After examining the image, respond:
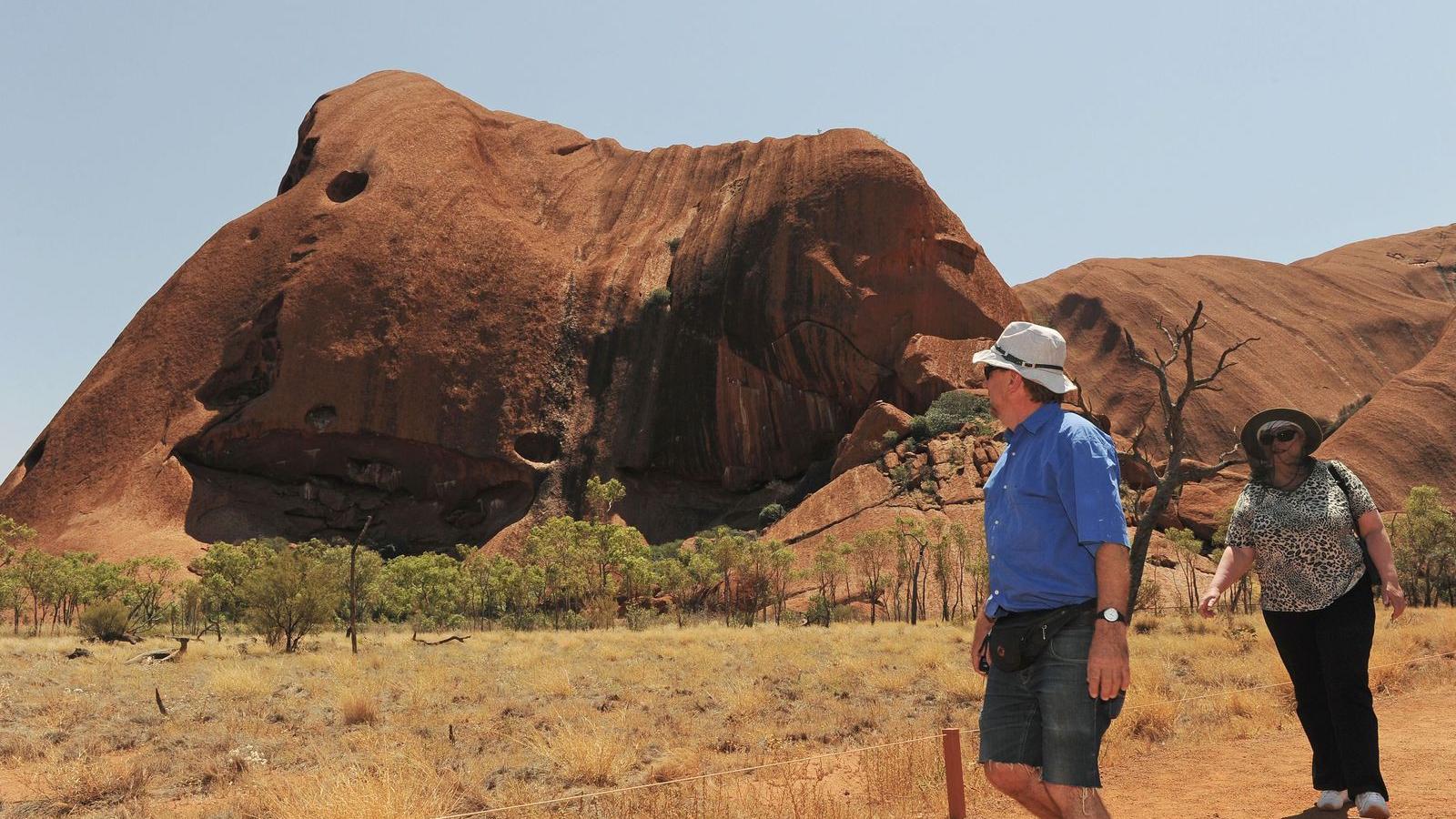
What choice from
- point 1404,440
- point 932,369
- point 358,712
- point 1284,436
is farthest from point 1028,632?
point 1404,440

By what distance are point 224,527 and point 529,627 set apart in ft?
81.3

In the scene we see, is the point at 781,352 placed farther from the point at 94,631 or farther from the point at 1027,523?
the point at 1027,523

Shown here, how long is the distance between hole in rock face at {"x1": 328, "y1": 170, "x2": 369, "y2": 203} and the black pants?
212 feet

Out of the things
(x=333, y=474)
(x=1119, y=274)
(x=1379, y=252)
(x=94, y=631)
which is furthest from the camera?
(x=1379, y=252)

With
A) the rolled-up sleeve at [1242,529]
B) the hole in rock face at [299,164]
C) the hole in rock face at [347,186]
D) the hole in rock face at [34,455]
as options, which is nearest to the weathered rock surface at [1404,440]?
the rolled-up sleeve at [1242,529]

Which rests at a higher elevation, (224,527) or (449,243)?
(449,243)

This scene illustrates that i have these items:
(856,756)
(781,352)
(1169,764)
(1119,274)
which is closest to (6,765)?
(856,756)

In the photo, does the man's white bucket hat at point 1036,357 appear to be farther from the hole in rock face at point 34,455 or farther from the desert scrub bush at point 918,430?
the hole in rock face at point 34,455

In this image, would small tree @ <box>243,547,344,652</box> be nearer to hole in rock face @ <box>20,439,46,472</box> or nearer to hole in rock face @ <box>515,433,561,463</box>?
hole in rock face @ <box>515,433,561,463</box>

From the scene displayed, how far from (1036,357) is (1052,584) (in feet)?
2.81

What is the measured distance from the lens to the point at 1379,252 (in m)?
99.6

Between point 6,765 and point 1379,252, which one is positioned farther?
point 1379,252

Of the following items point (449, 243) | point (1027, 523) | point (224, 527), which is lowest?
point (1027, 523)

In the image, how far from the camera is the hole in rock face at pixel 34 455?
5769cm
